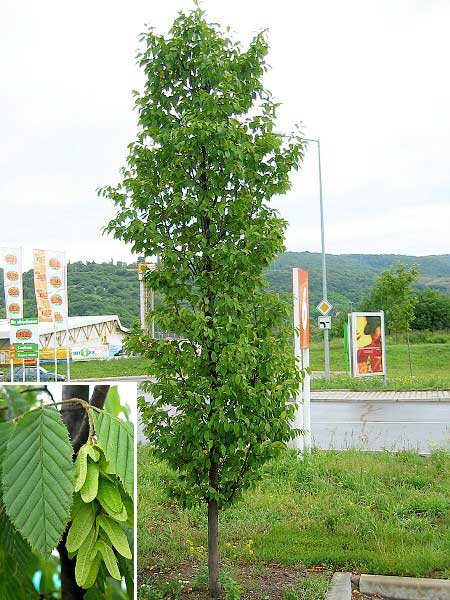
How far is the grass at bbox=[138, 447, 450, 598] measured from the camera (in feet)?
20.6

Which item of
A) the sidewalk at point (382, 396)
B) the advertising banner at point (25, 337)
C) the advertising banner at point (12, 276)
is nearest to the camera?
the sidewalk at point (382, 396)

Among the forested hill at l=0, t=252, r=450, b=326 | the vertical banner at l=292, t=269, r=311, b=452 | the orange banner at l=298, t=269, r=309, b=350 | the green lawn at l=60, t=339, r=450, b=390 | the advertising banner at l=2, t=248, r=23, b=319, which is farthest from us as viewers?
the forested hill at l=0, t=252, r=450, b=326

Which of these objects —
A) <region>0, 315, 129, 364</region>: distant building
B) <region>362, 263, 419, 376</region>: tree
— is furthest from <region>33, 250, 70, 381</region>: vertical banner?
<region>0, 315, 129, 364</region>: distant building

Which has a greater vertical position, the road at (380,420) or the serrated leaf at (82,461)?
the serrated leaf at (82,461)

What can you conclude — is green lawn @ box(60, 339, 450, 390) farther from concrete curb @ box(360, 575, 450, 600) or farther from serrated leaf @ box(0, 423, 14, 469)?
serrated leaf @ box(0, 423, 14, 469)

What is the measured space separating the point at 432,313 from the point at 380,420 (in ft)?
154

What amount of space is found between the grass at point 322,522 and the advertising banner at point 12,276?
48.5ft

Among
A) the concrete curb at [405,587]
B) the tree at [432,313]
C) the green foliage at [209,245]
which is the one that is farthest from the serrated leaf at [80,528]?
the tree at [432,313]

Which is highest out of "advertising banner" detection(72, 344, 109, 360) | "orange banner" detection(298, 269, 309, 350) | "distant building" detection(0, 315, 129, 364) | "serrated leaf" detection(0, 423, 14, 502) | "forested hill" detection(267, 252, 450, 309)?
"forested hill" detection(267, 252, 450, 309)

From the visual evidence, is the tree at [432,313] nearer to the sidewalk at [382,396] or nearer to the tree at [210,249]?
the sidewalk at [382,396]

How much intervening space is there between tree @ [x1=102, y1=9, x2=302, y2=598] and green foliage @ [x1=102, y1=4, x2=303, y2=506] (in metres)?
0.01

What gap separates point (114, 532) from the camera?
202 centimetres

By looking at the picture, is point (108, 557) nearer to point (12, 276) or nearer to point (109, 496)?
point (109, 496)

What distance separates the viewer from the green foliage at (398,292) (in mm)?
25844
